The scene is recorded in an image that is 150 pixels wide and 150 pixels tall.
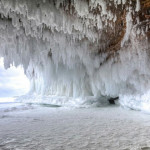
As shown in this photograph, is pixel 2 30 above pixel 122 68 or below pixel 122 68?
above

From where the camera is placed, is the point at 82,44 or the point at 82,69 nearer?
the point at 82,44

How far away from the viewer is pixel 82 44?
5824 mm

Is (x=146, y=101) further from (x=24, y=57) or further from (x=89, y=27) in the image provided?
(x=24, y=57)

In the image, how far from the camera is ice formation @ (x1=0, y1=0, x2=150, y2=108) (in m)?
3.59

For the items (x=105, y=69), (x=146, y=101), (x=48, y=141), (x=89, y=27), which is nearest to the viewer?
(x=48, y=141)

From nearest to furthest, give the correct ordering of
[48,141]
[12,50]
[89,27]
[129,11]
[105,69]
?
1. [48,141]
2. [129,11]
3. [89,27]
4. [12,50]
5. [105,69]

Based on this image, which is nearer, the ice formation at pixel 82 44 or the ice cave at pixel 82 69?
the ice cave at pixel 82 69

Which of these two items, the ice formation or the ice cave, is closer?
the ice cave

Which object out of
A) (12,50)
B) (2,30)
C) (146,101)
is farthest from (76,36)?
(146,101)

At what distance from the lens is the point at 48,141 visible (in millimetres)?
2393

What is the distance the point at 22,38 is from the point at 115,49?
3269mm

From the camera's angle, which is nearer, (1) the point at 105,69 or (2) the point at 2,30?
(2) the point at 2,30

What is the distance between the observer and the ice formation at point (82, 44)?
141 inches

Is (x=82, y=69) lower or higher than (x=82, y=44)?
lower
